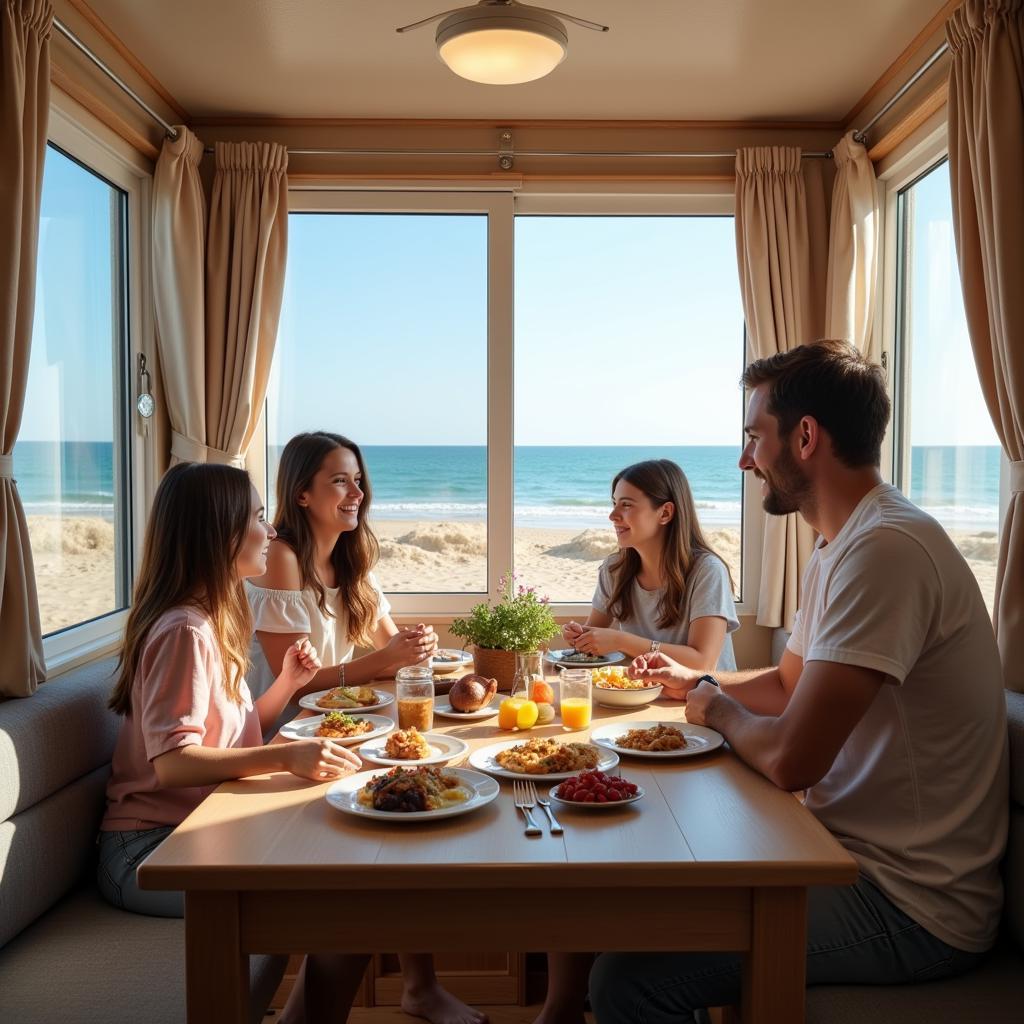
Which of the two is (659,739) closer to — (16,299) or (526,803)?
(526,803)

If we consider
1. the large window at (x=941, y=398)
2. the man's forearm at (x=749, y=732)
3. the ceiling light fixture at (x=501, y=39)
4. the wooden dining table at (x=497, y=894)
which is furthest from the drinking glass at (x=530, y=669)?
the large window at (x=941, y=398)

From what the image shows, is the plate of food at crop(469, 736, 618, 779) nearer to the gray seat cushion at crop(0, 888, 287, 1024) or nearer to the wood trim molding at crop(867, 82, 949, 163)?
the gray seat cushion at crop(0, 888, 287, 1024)

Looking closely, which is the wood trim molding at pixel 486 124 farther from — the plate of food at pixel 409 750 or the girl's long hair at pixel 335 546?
the plate of food at pixel 409 750

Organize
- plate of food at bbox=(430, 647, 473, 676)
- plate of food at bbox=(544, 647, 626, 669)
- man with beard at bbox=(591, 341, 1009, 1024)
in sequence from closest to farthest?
1. man with beard at bbox=(591, 341, 1009, 1024)
2. plate of food at bbox=(544, 647, 626, 669)
3. plate of food at bbox=(430, 647, 473, 676)

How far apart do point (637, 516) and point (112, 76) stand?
2147 millimetres

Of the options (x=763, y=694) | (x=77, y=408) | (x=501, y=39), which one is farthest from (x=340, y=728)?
(x=77, y=408)

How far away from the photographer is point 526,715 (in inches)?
83.3

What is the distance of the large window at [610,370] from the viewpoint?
1302cm

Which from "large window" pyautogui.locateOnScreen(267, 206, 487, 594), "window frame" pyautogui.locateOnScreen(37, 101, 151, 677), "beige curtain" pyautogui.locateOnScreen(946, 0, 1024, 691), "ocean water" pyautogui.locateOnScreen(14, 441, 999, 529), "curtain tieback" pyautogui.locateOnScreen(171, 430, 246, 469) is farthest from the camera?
"ocean water" pyautogui.locateOnScreen(14, 441, 999, 529)

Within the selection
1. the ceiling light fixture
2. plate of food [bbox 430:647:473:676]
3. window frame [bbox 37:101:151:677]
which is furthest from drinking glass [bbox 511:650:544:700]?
window frame [bbox 37:101:151:677]

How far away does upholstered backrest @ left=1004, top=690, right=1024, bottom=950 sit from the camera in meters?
1.78

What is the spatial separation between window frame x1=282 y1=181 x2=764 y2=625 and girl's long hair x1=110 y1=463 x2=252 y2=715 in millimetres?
1973

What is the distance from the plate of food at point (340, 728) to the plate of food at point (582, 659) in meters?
0.64

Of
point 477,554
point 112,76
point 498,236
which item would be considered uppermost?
point 112,76
